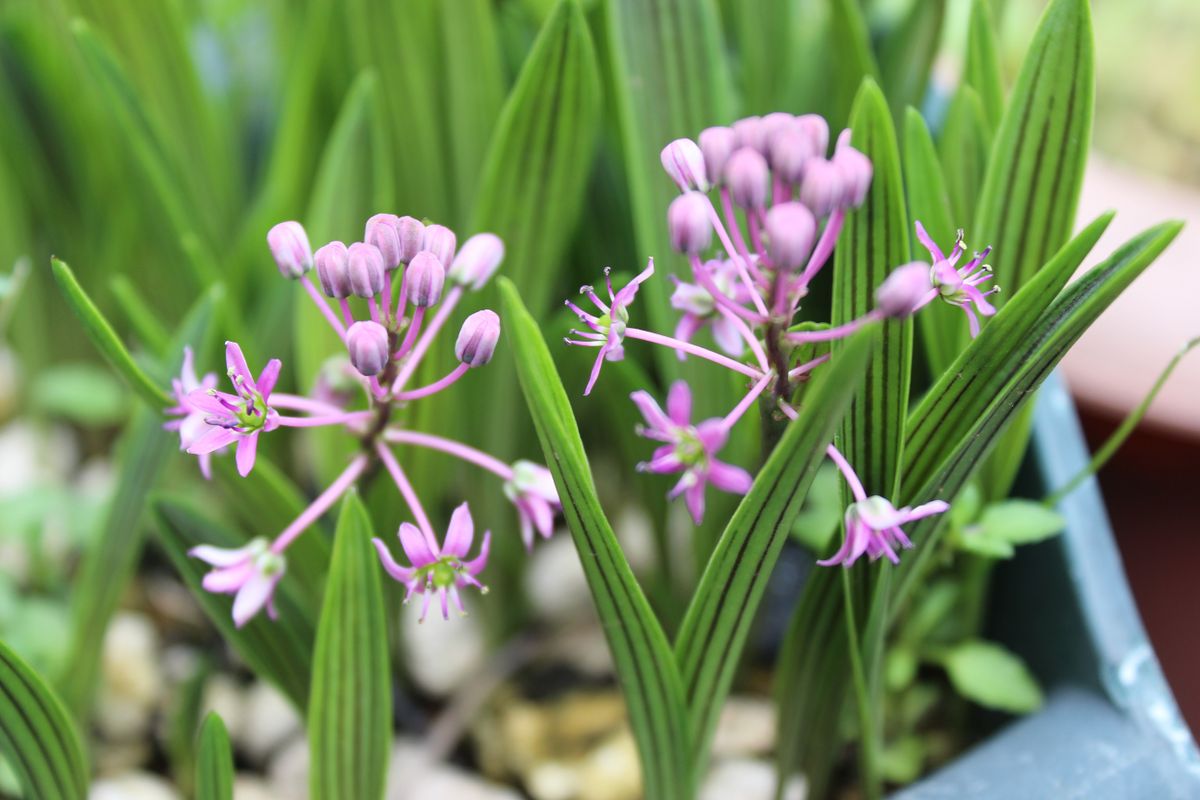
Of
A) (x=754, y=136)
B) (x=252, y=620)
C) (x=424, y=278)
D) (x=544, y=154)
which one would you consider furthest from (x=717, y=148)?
(x=252, y=620)

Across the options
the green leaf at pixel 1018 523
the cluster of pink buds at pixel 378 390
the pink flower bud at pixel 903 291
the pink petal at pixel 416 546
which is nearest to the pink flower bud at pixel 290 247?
the cluster of pink buds at pixel 378 390

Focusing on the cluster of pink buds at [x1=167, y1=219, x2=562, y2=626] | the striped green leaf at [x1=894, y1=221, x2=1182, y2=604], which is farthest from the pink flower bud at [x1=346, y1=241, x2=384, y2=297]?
the striped green leaf at [x1=894, y1=221, x2=1182, y2=604]

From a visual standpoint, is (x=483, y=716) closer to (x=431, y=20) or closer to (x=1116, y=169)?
(x=431, y=20)

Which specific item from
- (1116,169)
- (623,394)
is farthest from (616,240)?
(1116,169)

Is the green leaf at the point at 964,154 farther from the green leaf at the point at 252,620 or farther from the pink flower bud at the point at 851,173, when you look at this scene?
the green leaf at the point at 252,620

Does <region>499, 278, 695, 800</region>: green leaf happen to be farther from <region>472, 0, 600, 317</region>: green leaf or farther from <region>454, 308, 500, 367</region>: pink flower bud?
<region>472, 0, 600, 317</region>: green leaf

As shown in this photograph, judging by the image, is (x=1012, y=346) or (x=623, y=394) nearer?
(x=1012, y=346)
